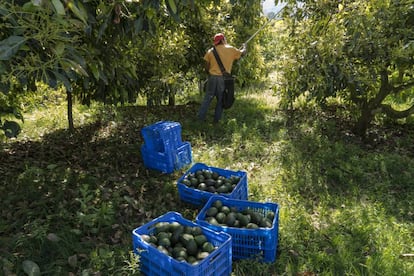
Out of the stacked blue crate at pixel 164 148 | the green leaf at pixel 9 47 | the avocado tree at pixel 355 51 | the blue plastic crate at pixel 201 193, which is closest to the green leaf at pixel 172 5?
the green leaf at pixel 9 47

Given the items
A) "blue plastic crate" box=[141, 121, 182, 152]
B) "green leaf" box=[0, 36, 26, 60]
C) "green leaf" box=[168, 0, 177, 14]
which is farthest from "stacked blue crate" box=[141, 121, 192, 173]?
"green leaf" box=[0, 36, 26, 60]

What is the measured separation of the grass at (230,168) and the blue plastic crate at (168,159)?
10 cm

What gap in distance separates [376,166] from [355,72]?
1.20 metres

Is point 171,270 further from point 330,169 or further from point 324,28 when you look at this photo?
point 324,28

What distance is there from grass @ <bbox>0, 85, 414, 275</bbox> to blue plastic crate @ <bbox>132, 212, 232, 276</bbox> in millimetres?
99

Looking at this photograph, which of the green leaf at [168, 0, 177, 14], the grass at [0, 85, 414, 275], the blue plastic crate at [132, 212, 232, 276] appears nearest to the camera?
the blue plastic crate at [132, 212, 232, 276]

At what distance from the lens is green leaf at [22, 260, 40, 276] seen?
7.41ft

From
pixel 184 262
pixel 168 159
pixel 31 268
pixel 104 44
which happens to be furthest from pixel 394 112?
pixel 31 268

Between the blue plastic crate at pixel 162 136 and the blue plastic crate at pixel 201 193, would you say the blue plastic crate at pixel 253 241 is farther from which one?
the blue plastic crate at pixel 162 136

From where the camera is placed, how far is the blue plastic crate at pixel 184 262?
2002 millimetres

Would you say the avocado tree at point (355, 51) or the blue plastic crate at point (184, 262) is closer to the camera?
the blue plastic crate at point (184, 262)

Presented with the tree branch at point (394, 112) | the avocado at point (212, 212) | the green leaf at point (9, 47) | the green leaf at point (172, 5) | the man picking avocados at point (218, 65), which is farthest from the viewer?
the man picking avocados at point (218, 65)

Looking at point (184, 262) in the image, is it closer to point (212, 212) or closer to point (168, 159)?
point (212, 212)

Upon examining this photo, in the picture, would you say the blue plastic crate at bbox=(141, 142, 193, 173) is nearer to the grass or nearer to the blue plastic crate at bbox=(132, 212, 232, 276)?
the grass
